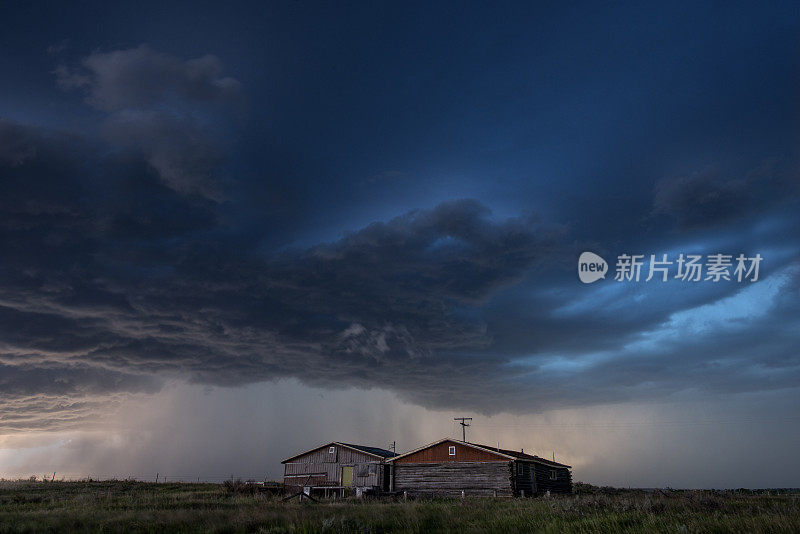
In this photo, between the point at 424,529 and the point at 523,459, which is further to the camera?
the point at 523,459

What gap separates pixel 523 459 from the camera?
156 feet

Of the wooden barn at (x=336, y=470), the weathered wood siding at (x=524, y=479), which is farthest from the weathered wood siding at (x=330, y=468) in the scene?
the weathered wood siding at (x=524, y=479)

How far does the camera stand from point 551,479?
183 feet

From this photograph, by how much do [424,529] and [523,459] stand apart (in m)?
33.7

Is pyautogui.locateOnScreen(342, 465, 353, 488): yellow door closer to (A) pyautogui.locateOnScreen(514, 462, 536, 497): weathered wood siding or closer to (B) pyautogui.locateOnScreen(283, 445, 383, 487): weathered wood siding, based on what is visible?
(B) pyautogui.locateOnScreen(283, 445, 383, 487): weathered wood siding

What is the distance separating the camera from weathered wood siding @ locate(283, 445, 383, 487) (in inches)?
2096

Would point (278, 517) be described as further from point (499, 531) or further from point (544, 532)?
point (544, 532)

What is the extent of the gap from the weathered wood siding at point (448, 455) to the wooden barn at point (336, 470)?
3727 mm

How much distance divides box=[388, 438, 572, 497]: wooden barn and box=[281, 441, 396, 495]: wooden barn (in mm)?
2469

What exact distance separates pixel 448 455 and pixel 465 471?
2.17 metres

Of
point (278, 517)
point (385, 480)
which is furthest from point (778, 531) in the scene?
point (385, 480)

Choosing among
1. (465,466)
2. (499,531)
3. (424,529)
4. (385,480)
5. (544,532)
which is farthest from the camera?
(385,480)

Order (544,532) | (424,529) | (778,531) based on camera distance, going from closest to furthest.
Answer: (778,531) → (544,532) → (424,529)

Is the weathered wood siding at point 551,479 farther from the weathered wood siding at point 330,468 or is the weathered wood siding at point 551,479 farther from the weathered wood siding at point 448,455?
the weathered wood siding at point 330,468
